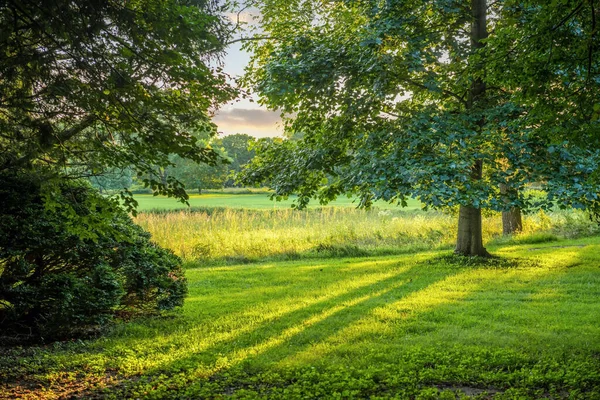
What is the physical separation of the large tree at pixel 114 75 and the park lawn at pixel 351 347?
193 centimetres

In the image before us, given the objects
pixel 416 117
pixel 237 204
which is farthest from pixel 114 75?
pixel 237 204

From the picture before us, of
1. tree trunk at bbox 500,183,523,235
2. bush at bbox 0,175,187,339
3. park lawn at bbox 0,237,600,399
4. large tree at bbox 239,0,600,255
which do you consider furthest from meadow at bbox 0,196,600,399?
tree trunk at bbox 500,183,523,235

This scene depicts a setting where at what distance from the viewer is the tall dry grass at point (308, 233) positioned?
13.7 meters

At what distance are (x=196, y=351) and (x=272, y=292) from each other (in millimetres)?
3229

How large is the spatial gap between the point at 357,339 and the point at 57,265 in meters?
3.77

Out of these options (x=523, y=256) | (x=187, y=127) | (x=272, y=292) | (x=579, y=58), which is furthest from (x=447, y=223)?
(x=187, y=127)

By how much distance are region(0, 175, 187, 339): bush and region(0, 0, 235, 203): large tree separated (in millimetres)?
922

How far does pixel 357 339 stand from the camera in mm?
5688

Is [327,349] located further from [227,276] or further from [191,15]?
[227,276]

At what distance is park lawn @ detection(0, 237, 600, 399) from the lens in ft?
14.4

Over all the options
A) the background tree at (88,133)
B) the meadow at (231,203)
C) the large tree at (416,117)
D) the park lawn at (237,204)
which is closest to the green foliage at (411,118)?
the large tree at (416,117)

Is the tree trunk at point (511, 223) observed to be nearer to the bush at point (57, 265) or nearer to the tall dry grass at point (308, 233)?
the tall dry grass at point (308, 233)

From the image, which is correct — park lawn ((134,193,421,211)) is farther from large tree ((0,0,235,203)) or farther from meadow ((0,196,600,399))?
large tree ((0,0,235,203))

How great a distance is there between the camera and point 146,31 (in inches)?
172
